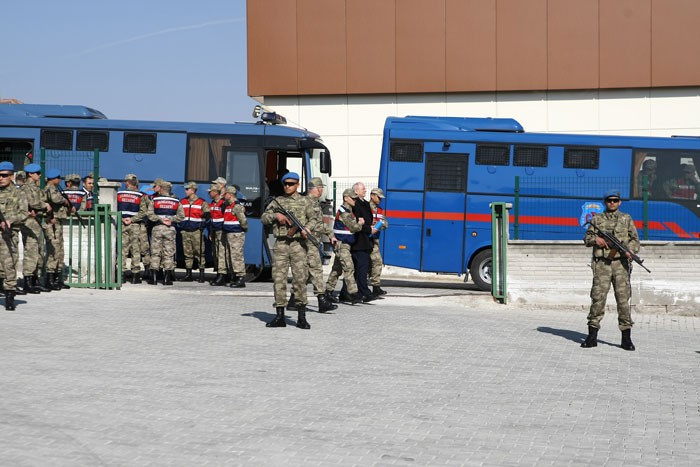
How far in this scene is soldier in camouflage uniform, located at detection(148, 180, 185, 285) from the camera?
18297 mm

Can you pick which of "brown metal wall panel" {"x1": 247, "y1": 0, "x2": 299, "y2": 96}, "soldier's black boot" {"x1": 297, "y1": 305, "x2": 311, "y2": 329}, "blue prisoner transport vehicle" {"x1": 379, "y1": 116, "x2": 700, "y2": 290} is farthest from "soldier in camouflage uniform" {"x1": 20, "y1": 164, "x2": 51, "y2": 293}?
"brown metal wall panel" {"x1": 247, "y1": 0, "x2": 299, "y2": 96}

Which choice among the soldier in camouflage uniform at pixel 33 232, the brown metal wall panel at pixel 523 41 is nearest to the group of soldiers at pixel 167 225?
the soldier in camouflage uniform at pixel 33 232

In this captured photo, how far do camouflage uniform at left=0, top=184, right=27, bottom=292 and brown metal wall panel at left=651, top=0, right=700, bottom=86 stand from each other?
20994 mm

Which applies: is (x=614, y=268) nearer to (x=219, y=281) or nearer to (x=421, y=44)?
(x=219, y=281)

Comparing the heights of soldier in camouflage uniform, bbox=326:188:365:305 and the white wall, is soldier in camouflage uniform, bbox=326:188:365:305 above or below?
below

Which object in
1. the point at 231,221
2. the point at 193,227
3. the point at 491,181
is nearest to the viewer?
the point at 231,221

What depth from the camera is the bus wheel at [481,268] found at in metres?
19.7

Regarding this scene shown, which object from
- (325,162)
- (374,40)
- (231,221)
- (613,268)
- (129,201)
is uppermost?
(374,40)

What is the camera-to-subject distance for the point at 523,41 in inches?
1196

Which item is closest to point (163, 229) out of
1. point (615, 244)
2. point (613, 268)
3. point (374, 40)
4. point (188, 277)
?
point (188, 277)

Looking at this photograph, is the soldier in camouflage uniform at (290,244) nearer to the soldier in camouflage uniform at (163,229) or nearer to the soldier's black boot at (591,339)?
the soldier's black boot at (591,339)

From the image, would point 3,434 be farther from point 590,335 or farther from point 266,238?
point 266,238

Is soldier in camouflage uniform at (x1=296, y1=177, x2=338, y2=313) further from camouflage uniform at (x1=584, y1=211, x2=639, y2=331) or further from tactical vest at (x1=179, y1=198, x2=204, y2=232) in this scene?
tactical vest at (x1=179, y1=198, x2=204, y2=232)

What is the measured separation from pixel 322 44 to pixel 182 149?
1128 centimetres
